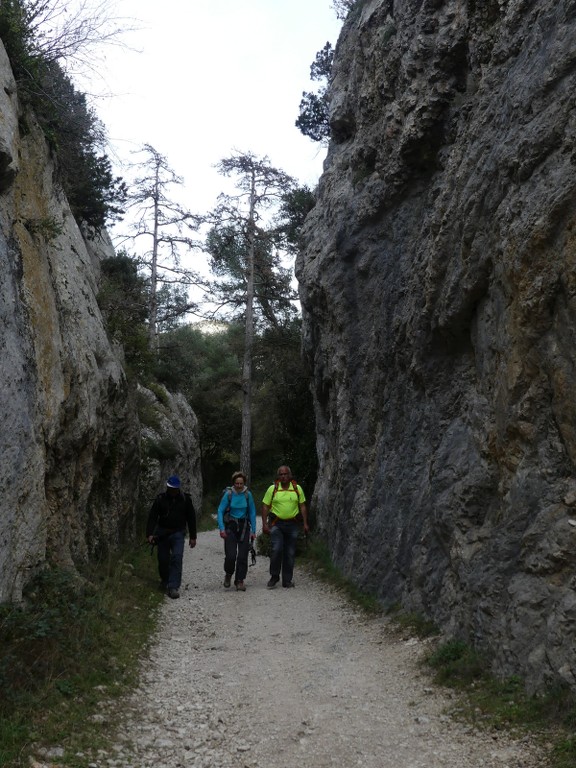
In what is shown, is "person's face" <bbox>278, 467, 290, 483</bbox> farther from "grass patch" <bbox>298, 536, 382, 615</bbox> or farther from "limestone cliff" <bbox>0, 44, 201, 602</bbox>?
"limestone cliff" <bbox>0, 44, 201, 602</bbox>

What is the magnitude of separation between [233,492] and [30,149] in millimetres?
6086

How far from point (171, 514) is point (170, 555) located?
628 mm

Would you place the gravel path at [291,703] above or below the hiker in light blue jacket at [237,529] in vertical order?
below

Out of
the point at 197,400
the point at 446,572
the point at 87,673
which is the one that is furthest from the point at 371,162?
the point at 197,400

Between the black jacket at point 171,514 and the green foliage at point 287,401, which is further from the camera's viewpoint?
the green foliage at point 287,401

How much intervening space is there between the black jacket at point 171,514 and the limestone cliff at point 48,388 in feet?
A: 3.41

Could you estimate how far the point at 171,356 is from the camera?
2697 cm

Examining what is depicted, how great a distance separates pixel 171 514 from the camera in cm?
1088

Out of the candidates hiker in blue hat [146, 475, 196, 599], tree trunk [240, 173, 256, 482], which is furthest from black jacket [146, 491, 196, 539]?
tree trunk [240, 173, 256, 482]

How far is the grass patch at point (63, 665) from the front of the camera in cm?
466

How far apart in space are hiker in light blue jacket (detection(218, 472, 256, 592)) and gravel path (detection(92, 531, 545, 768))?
175 centimetres

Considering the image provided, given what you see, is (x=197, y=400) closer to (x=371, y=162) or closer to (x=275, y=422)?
(x=275, y=422)

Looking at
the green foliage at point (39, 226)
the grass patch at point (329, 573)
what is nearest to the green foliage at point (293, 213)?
the grass patch at point (329, 573)

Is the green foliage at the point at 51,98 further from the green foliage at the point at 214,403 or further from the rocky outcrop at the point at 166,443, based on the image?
the green foliage at the point at 214,403
